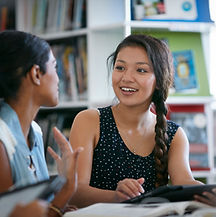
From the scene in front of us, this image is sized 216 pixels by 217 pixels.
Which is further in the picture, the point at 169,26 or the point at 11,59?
the point at 169,26

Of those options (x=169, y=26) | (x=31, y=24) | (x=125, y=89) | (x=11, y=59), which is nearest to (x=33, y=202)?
(x=11, y=59)

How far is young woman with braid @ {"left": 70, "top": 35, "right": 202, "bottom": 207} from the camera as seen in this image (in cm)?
171

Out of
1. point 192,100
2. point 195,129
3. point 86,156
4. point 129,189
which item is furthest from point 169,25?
point 129,189

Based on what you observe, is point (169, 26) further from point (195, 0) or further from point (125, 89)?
point (125, 89)

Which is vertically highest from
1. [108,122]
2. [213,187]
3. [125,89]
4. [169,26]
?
[169,26]

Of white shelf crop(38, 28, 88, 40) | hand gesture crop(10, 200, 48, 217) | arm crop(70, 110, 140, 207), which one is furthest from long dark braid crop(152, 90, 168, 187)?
white shelf crop(38, 28, 88, 40)

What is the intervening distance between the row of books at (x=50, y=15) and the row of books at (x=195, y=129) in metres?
0.85

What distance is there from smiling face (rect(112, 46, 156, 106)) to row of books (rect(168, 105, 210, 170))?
1072 millimetres

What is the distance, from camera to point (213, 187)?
42.5 inches

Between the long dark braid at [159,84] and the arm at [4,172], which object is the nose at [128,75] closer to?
the long dark braid at [159,84]

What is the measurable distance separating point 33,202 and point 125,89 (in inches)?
41.7

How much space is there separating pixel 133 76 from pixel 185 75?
1.13 meters

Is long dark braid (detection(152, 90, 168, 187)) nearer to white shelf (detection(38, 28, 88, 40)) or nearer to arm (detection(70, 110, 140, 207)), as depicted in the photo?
arm (detection(70, 110, 140, 207))

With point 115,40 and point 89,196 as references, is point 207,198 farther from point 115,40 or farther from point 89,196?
point 115,40
